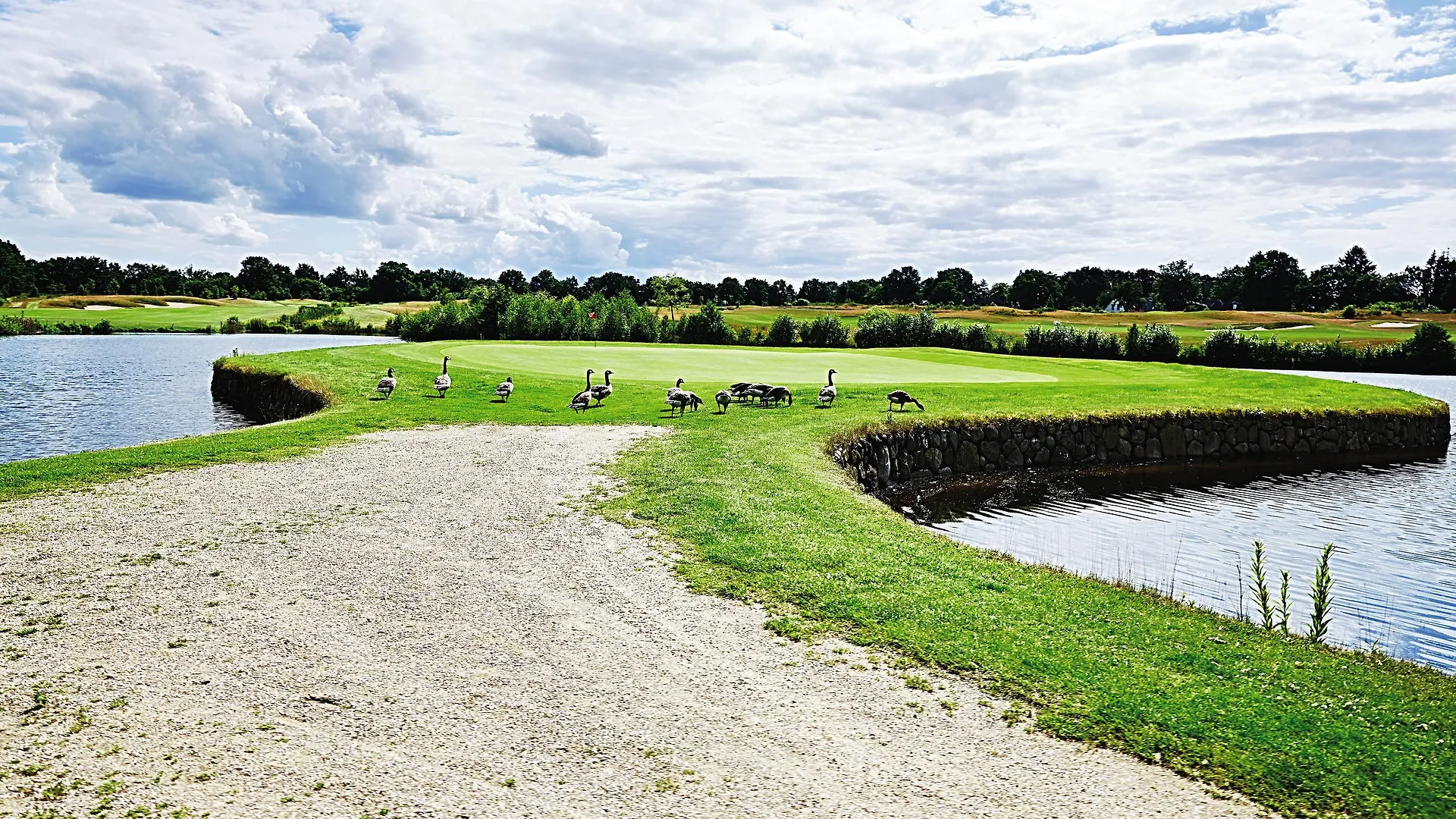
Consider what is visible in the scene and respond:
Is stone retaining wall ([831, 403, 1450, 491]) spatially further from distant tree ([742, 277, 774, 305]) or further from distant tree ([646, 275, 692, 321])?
distant tree ([742, 277, 774, 305])

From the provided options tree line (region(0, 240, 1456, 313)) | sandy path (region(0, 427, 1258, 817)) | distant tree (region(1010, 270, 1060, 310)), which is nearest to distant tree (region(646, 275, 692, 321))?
tree line (region(0, 240, 1456, 313))

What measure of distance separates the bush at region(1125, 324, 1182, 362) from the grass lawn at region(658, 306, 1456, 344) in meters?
4.63

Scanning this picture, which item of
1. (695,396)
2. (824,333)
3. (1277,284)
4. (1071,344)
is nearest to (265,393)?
(695,396)

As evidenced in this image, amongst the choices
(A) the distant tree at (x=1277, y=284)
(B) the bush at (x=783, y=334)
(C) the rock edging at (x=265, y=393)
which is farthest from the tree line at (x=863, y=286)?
(C) the rock edging at (x=265, y=393)

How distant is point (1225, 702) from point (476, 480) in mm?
11631

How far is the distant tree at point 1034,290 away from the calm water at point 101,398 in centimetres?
12423

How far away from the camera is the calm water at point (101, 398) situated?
24.0m

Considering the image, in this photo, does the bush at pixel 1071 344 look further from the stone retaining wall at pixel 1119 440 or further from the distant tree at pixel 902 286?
the distant tree at pixel 902 286

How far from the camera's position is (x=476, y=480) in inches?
588

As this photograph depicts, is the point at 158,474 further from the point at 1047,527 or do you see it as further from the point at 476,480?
the point at 1047,527

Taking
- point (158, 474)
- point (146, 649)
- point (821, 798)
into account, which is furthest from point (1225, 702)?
point (158, 474)

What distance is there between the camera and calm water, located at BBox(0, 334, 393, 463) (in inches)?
943

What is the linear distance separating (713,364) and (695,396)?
14.3 metres

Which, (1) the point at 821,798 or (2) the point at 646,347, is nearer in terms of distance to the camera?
(1) the point at 821,798
